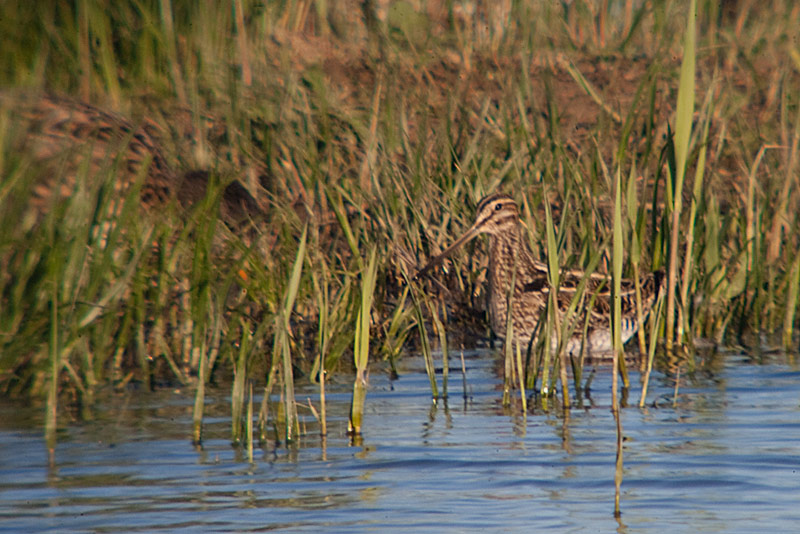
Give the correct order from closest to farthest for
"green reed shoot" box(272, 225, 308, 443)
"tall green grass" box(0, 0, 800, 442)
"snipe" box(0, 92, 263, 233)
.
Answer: "green reed shoot" box(272, 225, 308, 443)
"tall green grass" box(0, 0, 800, 442)
"snipe" box(0, 92, 263, 233)

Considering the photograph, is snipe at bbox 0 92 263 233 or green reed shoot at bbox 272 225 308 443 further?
snipe at bbox 0 92 263 233

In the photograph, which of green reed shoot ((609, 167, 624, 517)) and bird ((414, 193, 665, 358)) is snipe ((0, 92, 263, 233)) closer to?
bird ((414, 193, 665, 358))

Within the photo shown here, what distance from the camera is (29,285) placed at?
6133 mm

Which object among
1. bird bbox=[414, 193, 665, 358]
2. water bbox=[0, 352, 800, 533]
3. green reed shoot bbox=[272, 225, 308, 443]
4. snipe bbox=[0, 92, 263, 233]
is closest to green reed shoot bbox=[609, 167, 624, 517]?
water bbox=[0, 352, 800, 533]

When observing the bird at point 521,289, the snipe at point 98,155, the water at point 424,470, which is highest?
the snipe at point 98,155

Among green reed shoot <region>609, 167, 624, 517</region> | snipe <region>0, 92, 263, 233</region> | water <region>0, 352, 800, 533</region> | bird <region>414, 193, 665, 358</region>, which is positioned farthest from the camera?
bird <region>414, 193, 665, 358</region>

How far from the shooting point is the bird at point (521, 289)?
779cm

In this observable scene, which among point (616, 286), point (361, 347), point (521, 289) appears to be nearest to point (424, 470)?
point (361, 347)

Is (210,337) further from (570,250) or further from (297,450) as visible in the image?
(570,250)

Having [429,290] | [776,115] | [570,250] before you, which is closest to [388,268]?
[429,290]

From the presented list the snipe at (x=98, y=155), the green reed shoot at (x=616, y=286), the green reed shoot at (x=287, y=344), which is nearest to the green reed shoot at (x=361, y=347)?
the green reed shoot at (x=287, y=344)

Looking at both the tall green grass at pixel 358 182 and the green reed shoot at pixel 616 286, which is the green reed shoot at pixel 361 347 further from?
the green reed shoot at pixel 616 286

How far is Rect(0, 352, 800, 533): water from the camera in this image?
4512mm

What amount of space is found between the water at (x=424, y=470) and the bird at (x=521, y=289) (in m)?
1.33
